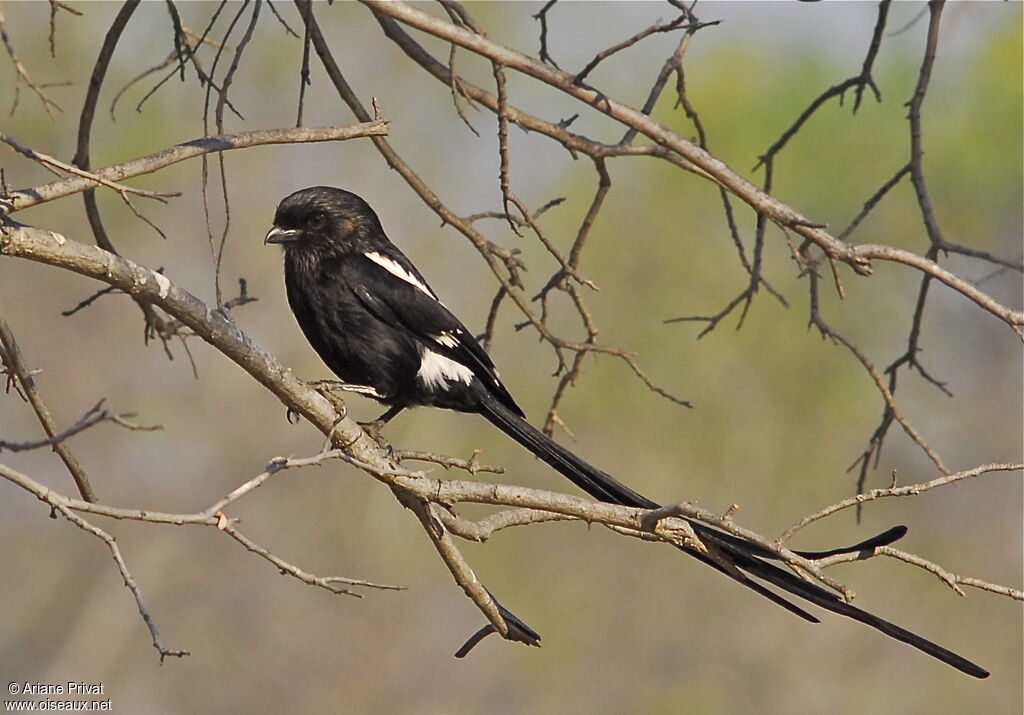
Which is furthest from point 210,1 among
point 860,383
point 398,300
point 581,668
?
point 860,383

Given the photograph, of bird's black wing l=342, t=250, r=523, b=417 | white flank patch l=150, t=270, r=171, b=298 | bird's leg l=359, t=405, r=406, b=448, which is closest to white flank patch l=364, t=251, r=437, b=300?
bird's black wing l=342, t=250, r=523, b=417

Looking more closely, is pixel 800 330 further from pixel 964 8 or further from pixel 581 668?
pixel 964 8

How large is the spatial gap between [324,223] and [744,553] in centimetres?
173

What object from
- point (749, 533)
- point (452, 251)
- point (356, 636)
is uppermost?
point (452, 251)

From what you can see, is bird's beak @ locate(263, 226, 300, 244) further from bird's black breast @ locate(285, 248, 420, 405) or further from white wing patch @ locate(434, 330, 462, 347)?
white wing patch @ locate(434, 330, 462, 347)

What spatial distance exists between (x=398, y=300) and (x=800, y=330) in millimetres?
11089

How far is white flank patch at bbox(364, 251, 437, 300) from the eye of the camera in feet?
11.6

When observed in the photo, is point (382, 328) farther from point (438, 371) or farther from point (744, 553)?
point (744, 553)

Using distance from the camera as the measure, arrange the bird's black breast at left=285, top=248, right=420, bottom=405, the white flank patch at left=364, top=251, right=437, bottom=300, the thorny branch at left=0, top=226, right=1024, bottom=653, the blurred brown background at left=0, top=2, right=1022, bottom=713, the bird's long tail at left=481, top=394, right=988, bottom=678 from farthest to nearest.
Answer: the blurred brown background at left=0, top=2, right=1022, bottom=713
the white flank patch at left=364, top=251, right=437, bottom=300
the bird's black breast at left=285, top=248, right=420, bottom=405
the bird's long tail at left=481, top=394, right=988, bottom=678
the thorny branch at left=0, top=226, right=1024, bottom=653

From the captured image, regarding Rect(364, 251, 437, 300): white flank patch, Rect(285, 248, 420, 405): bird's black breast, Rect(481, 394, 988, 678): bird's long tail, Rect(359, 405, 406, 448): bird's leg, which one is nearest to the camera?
Rect(481, 394, 988, 678): bird's long tail

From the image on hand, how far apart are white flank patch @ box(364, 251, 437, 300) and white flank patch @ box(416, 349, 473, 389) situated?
0.21 meters

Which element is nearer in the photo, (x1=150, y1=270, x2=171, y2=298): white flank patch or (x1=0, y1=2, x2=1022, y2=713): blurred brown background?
(x1=150, y1=270, x2=171, y2=298): white flank patch

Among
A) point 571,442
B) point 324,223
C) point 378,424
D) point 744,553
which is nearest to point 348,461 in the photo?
point 744,553

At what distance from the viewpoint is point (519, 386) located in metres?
11.6
